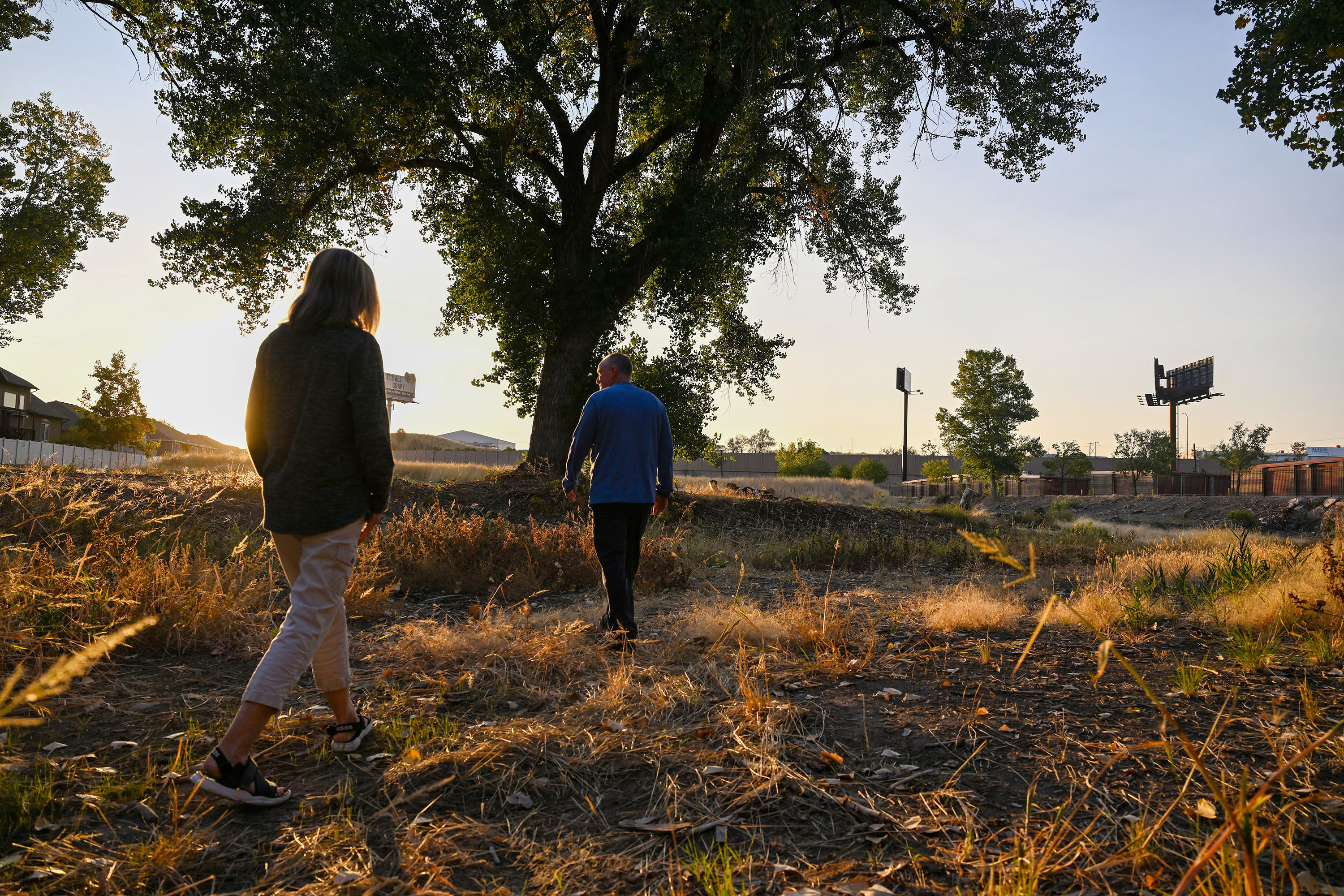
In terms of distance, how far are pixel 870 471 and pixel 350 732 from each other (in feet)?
158

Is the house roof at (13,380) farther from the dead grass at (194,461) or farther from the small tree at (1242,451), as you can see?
the small tree at (1242,451)

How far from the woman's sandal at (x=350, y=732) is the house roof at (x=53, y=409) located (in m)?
53.2

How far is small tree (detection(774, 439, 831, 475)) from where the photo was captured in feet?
154

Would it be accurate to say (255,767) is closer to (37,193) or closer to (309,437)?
(309,437)

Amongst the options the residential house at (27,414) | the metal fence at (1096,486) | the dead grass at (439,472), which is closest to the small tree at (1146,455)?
the metal fence at (1096,486)

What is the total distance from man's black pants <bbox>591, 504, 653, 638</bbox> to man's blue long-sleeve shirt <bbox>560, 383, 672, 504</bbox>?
0.26 feet

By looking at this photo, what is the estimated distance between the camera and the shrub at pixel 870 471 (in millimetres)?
48969

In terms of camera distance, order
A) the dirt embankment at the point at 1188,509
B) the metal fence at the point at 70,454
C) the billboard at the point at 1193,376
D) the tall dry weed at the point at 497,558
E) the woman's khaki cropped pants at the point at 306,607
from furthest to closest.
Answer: the billboard at the point at 1193,376, the dirt embankment at the point at 1188,509, the metal fence at the point at 70,454, the tall dry weed at the point at 497,558, the woman's khaki cropped pants at the point at 306,607

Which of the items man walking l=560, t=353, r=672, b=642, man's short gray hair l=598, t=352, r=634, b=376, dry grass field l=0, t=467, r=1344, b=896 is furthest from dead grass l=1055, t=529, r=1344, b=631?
man's short gray hair l=598, t=352, r=634, b=376

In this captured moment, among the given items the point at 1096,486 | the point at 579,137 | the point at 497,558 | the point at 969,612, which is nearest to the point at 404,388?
the point at 1096,486

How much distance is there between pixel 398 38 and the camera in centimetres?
1138

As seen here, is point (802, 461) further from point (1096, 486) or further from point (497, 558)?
point (497, 558)

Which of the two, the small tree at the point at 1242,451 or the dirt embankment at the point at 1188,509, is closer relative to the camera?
the dirt embankment at the point at 1188,509

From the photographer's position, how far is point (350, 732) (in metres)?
3.05
